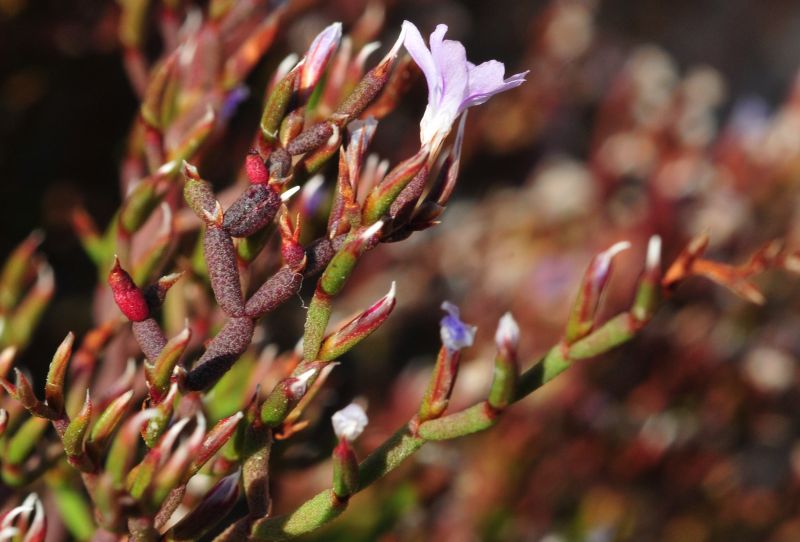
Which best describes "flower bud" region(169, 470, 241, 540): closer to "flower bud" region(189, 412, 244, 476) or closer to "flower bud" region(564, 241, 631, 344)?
"flower bud" region(189, 412, 244, 476)

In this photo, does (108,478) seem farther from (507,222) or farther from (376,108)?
(507,222)

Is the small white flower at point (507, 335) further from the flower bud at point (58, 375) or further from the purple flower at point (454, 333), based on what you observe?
the flower bud at point (58, 375)

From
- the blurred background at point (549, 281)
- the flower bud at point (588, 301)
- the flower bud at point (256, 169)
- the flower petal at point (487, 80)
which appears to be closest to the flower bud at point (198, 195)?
the flower bud at point (256, 169)

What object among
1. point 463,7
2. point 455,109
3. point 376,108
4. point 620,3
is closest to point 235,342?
point 455,109

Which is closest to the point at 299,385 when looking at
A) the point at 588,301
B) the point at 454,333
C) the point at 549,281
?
the point at 454,333

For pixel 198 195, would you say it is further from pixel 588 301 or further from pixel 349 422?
pixel 588 301


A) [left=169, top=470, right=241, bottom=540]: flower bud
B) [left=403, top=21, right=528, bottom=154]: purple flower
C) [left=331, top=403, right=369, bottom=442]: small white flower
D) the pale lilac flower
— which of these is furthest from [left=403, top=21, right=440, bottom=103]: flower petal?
[left=169, top=470, right=241, bottom=540]: flower bud

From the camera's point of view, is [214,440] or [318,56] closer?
[214,440]
